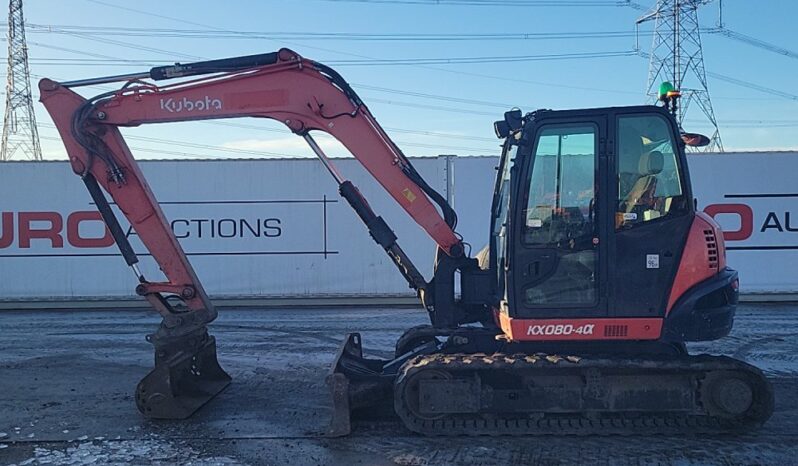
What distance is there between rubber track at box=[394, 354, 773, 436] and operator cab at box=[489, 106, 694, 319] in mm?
392

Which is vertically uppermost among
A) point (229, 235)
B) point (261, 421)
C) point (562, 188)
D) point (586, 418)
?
point (562, 188)

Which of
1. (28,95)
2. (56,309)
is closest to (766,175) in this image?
(56,309)

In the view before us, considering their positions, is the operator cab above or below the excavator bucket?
above

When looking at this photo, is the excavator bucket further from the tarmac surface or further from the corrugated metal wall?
the corrugated metal wall

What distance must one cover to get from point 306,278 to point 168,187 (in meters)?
3.42

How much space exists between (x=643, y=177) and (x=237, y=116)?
364 cm

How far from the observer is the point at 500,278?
5.83 metres

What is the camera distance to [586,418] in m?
5.51

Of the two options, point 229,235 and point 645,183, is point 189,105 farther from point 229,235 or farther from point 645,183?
point 229,235

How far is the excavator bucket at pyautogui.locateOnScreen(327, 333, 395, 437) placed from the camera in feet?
18.1

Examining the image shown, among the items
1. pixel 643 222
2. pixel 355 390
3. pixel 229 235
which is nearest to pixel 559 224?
A: pixel 643 222

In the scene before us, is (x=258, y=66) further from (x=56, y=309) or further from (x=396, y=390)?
(x=56, y=309)

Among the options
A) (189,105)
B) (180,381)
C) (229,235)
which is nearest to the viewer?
(189,105)

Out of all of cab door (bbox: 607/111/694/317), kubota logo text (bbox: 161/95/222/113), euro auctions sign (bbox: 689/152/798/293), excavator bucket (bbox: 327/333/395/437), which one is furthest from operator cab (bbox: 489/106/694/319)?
euro auctions sign (bbox: 689/152/798/293)
